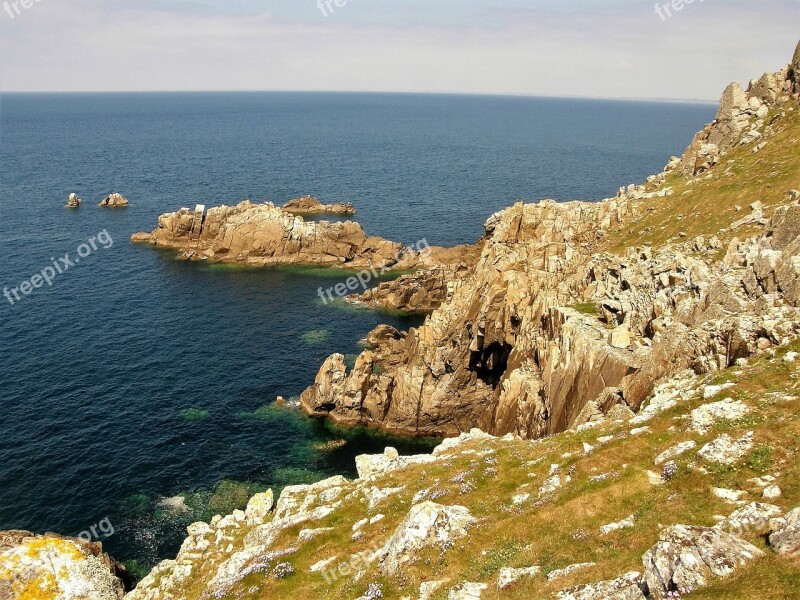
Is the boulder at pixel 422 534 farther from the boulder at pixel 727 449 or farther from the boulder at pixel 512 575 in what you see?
the boulder at pixel 727 449

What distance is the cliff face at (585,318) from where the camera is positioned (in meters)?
35.4

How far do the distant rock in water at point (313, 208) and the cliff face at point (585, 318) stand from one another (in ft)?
277

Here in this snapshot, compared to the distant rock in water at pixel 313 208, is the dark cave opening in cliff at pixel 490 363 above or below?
below

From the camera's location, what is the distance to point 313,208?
174 meters

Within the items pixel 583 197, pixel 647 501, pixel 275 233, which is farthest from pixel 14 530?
pixel 583 197

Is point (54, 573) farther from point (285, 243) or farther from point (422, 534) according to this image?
point (285, 243)

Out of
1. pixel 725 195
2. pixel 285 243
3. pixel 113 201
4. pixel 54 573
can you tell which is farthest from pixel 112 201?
pixel 725 195

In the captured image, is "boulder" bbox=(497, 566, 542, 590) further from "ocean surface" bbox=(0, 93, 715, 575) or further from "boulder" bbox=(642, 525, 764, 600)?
"ocean surface" bbox=(0, 93, 715, 575)

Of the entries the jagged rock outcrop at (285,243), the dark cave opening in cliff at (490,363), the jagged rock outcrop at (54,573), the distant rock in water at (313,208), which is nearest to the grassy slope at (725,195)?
the dark cave opening in cliff at (490,363)

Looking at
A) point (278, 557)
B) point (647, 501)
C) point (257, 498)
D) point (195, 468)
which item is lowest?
point (195, 468)

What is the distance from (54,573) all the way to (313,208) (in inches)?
5479

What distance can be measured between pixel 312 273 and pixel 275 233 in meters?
15.8

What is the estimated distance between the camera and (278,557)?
1218 inches

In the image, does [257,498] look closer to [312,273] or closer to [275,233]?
[312,273]
